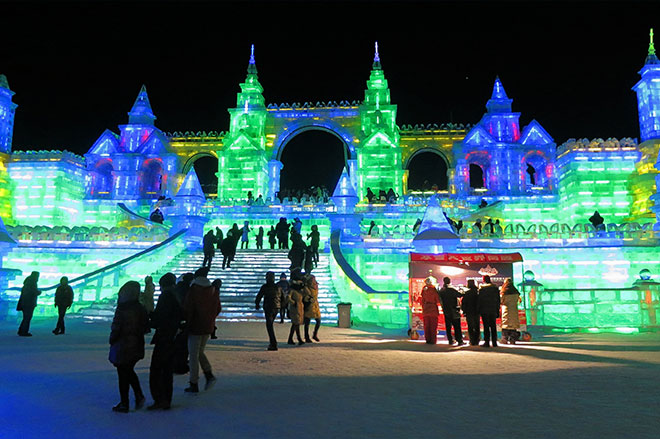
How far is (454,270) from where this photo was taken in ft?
42.0

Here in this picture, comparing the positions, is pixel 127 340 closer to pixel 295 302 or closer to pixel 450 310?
pixel 295 302

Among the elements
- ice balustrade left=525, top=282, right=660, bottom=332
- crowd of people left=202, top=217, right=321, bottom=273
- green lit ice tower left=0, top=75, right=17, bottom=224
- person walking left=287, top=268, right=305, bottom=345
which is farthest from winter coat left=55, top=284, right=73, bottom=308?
green lit ice tower left=0, top=75, right=17, bottom=224

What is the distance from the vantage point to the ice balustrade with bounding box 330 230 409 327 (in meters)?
15.7

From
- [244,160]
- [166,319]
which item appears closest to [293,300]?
[166,319]

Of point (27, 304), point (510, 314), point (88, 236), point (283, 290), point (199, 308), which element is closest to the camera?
point (199, 308)

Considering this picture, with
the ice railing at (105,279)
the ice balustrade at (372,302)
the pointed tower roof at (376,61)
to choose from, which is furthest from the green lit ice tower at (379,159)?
the ice railing at (105,279)

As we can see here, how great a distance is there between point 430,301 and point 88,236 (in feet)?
61.5

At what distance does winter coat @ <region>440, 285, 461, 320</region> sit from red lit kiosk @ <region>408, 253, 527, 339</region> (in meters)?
0.94

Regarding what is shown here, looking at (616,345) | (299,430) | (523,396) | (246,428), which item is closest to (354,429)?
(299,430)

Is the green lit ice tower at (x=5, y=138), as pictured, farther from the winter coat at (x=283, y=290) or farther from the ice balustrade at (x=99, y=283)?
the winter coat at (x=283, y=290)

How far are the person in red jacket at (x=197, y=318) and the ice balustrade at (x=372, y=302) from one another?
9581 mm

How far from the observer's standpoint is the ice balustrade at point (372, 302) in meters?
15.7

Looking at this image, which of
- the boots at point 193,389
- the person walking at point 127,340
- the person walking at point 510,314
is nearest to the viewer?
the person walking at point 127,340

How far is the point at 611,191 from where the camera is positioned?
28.9 m
